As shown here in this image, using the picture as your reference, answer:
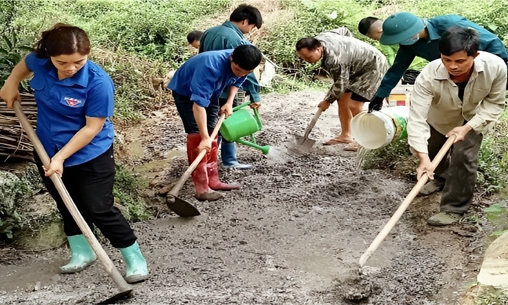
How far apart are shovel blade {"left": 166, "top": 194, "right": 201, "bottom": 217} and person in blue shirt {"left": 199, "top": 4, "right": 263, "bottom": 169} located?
49.3 inches

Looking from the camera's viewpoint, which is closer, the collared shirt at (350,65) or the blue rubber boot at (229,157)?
the blue rubber boot at (229,157)

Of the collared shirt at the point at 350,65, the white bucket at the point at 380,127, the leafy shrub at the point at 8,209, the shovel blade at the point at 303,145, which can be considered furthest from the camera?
the shovel blade at the point at 303,145

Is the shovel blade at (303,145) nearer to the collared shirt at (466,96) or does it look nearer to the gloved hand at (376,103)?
the gloved hand at (376,103)

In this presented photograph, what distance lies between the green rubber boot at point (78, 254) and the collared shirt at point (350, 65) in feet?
11.0

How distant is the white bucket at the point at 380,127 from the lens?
5.41 metres

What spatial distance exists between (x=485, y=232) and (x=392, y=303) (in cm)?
126

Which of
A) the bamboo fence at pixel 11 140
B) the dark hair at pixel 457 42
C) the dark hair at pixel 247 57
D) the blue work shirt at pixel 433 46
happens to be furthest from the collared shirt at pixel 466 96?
the bamboo fence at pixel 11 140

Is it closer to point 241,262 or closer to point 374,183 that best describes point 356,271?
point 241,262

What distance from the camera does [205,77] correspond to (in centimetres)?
470

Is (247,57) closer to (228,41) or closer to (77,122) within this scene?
(228,41)

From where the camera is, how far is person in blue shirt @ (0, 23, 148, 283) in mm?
3252

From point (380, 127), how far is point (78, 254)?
2.92 meters

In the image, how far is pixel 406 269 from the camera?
3.81m

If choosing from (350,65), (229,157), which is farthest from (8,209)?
(350,65)
